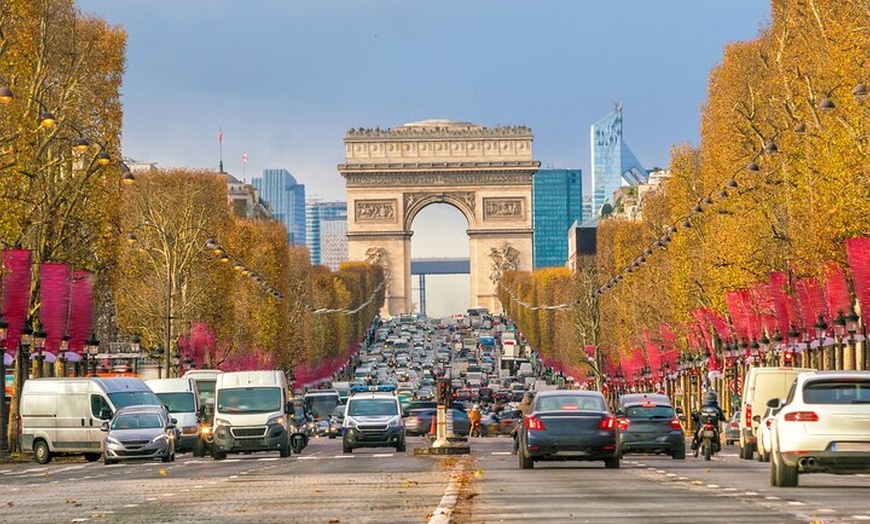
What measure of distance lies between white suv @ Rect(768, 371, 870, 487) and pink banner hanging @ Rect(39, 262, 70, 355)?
33429 millimetres

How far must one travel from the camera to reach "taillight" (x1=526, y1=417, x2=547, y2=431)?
39.5 meters

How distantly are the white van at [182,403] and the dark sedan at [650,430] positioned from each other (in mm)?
20863

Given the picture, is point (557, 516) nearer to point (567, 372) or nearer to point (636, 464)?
point (636, 464)

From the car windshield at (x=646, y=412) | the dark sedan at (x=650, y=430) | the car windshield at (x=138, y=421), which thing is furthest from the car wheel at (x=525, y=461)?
the car windshield at (x=138, y=421)

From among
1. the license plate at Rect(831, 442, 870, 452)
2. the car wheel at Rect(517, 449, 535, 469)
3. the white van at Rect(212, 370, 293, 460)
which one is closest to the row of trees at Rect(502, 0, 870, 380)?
the car wheel at Rect(517, 449, 535, 469)

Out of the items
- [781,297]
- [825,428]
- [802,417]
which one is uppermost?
[781,297]

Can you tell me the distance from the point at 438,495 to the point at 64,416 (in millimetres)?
30211

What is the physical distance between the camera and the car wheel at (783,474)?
29.3 metres

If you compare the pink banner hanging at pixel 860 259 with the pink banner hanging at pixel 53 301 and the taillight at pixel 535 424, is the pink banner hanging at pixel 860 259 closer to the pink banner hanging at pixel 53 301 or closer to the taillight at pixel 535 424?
the taillight at pixel 535 424

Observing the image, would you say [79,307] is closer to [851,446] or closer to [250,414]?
[250,414]

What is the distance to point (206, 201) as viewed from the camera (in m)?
112

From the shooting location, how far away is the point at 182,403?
67438 millimetres

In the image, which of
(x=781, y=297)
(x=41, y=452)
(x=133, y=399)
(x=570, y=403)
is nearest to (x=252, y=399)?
(x=133, y=399)

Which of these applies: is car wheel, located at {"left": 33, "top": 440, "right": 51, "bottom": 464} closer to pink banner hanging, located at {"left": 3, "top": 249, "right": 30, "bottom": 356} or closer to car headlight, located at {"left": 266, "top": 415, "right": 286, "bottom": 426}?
pink banner hanging, located at {"left": 3, "top": 249, "right": 30, "bottom": 356}
